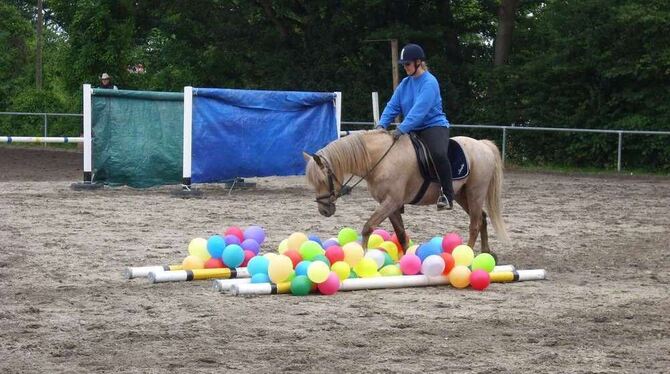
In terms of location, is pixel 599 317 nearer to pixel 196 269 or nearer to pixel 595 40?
pixel 196 269

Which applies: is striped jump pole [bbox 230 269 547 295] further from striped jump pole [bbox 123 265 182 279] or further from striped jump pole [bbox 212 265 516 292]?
striped jump pole [bbox 123 265 182 279]

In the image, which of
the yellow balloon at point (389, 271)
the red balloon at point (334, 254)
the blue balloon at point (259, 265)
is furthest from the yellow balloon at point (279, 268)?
the yellow balloon at point (389, 271)

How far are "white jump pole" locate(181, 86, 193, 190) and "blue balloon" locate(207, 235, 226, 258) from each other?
8.09m

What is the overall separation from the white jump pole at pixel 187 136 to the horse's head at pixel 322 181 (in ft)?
26.1

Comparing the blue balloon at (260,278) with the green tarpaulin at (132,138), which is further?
the green tarpaulin at (132,138)

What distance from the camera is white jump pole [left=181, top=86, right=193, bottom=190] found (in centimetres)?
1733

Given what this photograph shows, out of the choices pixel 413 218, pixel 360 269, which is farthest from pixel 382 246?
pixel 413 218

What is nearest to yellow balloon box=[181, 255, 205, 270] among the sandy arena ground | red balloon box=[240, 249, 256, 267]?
the sandy arena ground

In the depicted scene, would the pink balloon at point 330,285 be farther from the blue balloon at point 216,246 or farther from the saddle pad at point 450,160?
the saddle pad at point 450,160

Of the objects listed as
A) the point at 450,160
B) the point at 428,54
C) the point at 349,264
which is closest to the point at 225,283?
the point at 349,264

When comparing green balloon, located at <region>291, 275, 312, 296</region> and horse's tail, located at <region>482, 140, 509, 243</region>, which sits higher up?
horse's tail, located at <region>482, 140, 509, 243</region>

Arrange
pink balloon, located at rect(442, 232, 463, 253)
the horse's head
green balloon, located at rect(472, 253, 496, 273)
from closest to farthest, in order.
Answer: green balloon, located at rect(472, 253, 496, 273)
pink balloon, located at rect(442, 232, 463, 253)
the horse's head

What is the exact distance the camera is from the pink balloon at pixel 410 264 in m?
9.19

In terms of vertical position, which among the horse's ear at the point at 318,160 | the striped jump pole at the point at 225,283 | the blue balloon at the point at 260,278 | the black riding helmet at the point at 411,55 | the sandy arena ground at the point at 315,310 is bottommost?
the sandy arena ground at the point at 315,310
